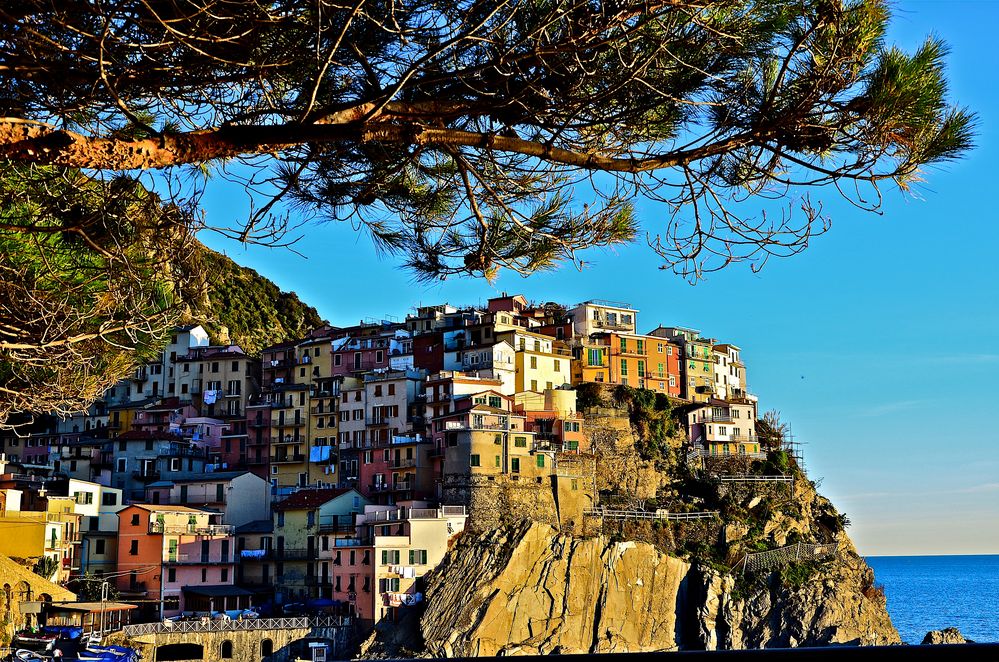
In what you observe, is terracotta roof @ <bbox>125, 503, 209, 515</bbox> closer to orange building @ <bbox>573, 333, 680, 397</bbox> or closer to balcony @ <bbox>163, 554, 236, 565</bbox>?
balcony @ <bbox>163, 554, 236, 565</bbox>

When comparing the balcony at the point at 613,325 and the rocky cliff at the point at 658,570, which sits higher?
the balcony at the point at 613,325

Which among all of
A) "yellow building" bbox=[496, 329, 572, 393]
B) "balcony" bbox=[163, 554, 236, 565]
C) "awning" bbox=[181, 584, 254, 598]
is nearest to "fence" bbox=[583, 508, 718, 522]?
"yellow building" bbox=[496, 329, 572, 393]

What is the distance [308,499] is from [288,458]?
7.23 meters

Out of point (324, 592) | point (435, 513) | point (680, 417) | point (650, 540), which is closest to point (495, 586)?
point (435, 513)

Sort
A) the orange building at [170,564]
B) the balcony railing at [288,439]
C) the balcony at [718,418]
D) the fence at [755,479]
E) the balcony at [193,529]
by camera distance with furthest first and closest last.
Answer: the balcony at [718,418] → the fence at [755,479] → the balcony railing at [288,439] → the balcony at [193,529] → the orange building at [170,564]

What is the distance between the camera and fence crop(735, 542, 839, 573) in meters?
52.4

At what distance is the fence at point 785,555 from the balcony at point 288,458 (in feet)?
69.9

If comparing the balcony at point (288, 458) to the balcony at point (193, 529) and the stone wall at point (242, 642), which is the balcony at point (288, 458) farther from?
the stone wall at point (242, 642)

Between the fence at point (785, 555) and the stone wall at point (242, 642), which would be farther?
the fence at point (785, 555)

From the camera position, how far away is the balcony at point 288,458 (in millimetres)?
54156

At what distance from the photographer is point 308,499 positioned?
4759 centimetres

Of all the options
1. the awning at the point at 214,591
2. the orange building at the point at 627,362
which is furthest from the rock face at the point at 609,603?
the orange building at the point at 627,362

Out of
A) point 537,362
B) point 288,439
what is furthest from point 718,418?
point 288,439

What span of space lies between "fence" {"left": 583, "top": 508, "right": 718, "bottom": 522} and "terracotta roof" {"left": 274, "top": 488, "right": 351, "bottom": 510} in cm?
1125
